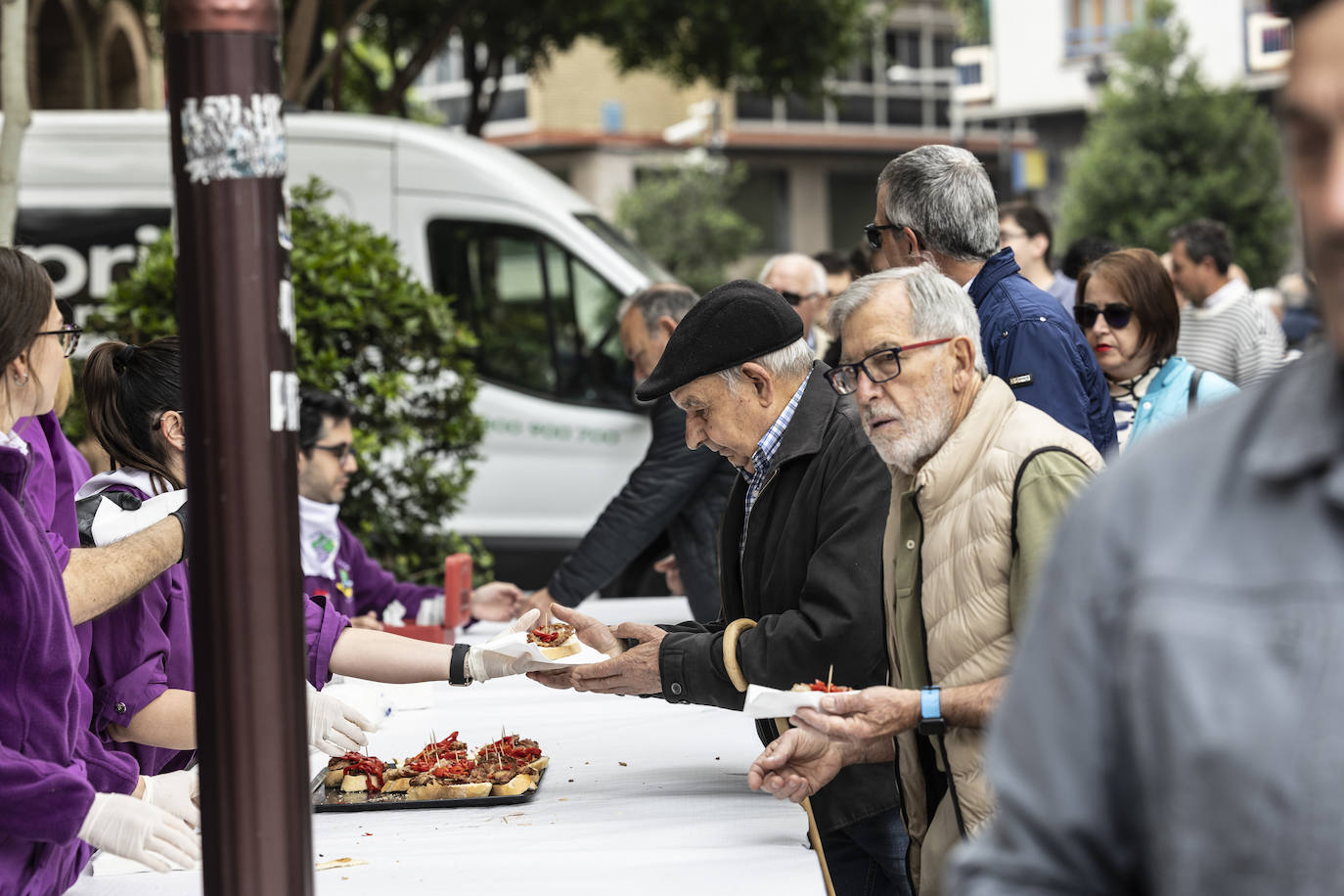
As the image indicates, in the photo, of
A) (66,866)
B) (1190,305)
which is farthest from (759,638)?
(1190,305)

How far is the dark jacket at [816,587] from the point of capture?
3.12m

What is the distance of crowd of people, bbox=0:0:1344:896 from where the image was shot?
1168mm

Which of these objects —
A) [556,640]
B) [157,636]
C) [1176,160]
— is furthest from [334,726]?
[1176,160]

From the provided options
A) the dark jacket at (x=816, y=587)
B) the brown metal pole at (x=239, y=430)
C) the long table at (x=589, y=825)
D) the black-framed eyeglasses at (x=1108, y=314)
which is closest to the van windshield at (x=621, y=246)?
the black-framed eyeglasses at (x=1108, y=314)

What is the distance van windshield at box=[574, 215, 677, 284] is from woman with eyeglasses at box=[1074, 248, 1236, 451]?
4.05 m

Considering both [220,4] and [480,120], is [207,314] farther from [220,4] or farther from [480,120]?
[480,120]

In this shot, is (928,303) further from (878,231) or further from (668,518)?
(668,518)

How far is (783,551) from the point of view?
3.29 metres

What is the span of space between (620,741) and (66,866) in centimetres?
142

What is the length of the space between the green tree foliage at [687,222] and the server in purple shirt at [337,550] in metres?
22.5

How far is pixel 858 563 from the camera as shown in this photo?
3.13 metres

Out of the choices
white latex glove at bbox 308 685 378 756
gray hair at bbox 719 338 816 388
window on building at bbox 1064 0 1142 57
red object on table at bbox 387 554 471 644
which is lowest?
red object on table at bbox 387 554 471 644

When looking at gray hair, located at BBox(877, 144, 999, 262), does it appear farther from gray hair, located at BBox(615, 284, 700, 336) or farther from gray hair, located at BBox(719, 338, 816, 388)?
gray hair, located at BBox(615, 284, 700, 336)

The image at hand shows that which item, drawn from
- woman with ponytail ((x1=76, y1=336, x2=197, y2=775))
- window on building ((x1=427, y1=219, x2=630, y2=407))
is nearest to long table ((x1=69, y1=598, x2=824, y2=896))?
woman with ponytail ((x1=76, y1=336, x2=197, y2=775))
